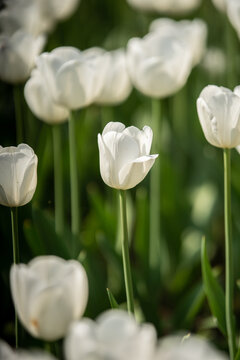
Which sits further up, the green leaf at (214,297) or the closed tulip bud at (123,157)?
the closed tulip bud at (123,157)

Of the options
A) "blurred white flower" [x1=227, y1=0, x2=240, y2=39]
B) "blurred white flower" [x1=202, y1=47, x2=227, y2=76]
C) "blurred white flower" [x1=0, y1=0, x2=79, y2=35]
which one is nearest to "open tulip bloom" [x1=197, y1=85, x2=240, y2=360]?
"blurred white flower" [x1=227, y1=0, x2=240, y2=39]

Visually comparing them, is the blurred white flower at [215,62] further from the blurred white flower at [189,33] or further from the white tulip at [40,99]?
the white tulip at [40,99]

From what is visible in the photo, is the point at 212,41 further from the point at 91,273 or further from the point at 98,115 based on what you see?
the point at 91,273

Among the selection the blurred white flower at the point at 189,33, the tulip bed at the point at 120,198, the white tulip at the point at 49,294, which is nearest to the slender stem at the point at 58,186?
the tulip bed at the point at 120,198

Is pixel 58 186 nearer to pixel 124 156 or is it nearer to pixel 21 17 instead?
pixel 21 17

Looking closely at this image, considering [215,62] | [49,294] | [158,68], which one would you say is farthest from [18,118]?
[215,62]

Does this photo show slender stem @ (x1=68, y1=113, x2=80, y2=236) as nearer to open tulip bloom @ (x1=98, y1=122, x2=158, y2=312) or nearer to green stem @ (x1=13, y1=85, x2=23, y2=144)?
green stem @ (x1=13, y1=85, x2=23, y2=144)
